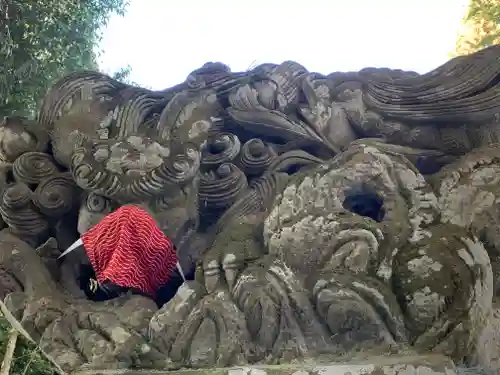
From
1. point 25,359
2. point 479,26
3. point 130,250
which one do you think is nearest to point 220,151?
point 130,250

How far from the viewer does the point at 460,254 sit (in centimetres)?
155

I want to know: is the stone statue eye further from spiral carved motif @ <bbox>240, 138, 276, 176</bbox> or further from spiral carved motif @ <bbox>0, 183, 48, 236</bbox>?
spiral carved motif @ <bbox>240, 138, 276, 176</bbox>

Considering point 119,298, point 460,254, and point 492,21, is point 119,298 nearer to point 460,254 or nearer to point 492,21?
point 460,254

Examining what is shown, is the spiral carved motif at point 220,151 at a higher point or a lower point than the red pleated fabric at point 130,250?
higher

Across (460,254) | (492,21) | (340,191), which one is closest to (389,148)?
(340,191)

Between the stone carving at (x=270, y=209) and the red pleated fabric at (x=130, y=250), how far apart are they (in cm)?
6

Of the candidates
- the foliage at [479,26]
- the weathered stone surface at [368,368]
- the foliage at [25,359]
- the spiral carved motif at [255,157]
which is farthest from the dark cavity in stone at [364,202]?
the foliage at [479,26]

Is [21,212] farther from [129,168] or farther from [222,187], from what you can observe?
[222,187]

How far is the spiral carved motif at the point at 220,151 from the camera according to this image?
1992mm

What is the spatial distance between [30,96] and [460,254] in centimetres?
457

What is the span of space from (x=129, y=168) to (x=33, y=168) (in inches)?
16.8

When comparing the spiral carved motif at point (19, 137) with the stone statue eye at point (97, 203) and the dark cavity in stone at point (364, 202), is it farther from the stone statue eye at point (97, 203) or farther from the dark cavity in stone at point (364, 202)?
the dark cavity in stone at point (364, 202)

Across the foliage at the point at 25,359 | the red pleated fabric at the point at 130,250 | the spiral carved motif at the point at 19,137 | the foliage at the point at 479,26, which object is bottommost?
the foliage at the point at 25,359

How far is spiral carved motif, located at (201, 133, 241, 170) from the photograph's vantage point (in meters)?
1.99
